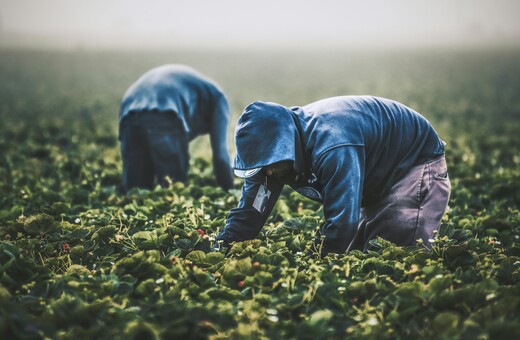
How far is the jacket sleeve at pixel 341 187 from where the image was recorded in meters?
2.68

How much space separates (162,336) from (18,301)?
846 millimetres

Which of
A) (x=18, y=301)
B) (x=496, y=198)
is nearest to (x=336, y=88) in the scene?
(x=496, y=198)

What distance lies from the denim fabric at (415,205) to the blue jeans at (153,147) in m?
2.04

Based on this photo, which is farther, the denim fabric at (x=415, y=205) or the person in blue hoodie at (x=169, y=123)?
the person in blue hoodie at (x=169, y=123)

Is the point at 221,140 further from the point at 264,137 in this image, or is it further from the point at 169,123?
the point at 264,137

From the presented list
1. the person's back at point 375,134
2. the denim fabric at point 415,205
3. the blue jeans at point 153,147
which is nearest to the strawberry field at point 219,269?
the denim fabric at point 415,205

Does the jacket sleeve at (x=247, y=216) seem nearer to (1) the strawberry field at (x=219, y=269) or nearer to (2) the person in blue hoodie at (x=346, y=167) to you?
(2) the person in blue hoodie at (x=346, y=167)

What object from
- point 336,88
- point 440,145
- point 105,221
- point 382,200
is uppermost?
point 440,145

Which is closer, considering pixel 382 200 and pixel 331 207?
pixel 331 207

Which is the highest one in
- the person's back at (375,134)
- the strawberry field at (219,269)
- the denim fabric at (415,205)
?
the person's back at (375,134)

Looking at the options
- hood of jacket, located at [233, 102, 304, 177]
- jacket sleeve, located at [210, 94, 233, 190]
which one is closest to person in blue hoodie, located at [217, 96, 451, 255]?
hood of jacket, located at [233, 102, 304, 177]

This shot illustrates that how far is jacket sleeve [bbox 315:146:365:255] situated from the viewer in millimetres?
2678

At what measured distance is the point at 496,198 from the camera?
188 inches

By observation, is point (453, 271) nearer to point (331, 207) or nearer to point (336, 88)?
point (331, 207)
